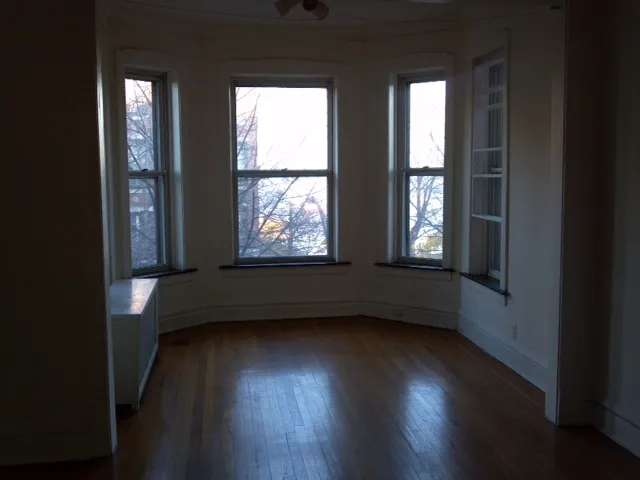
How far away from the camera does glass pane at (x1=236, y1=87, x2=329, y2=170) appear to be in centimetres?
627

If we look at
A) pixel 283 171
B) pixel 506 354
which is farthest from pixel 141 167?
pixel 506 354

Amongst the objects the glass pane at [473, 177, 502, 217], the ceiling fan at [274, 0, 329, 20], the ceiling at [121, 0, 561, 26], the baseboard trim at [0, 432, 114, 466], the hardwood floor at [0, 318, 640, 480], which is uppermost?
the ceiling at [121, 0, 561, 26]

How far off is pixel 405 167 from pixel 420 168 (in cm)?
16

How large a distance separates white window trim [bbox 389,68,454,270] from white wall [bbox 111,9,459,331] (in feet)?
0.31

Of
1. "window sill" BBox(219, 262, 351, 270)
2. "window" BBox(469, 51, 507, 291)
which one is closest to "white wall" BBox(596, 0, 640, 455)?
"window" BBox(469, 51, 507, 291)

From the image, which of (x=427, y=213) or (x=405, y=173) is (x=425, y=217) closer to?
(x=427, y=213)

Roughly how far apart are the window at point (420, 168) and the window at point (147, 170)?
2096mm

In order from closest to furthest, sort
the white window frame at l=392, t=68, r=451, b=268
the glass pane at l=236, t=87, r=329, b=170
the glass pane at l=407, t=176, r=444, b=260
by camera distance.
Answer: the white window frame at l=392, t=68, r=451, b=268, the glass pane at l=407, t=176, r=444, b=260, the glass pane at l=236, t=87, r=329, b=170

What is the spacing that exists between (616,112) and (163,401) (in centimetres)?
307

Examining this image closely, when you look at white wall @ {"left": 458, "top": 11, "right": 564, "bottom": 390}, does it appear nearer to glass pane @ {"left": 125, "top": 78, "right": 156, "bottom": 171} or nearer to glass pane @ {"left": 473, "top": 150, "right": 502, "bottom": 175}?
glass pane @ {"left": 473, "top": 150, "right": 502, "bottom": 175}

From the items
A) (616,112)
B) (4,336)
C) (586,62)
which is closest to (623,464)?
(616,112)

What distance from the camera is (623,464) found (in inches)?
129

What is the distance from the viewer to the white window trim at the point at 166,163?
17.7 feet

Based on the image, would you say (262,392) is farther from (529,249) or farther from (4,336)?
(529,249)
